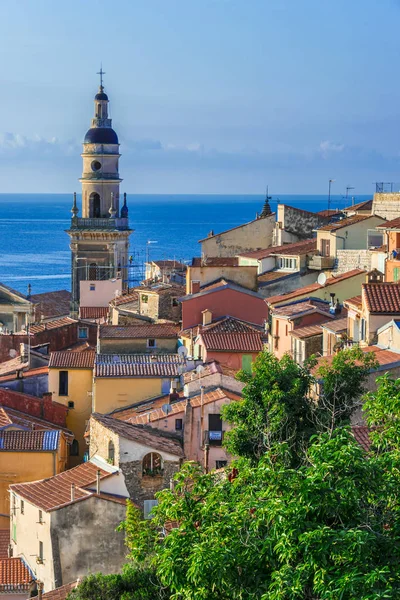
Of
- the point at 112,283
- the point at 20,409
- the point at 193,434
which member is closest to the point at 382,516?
the point at 193,434

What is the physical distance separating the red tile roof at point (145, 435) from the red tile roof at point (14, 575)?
3112 mm

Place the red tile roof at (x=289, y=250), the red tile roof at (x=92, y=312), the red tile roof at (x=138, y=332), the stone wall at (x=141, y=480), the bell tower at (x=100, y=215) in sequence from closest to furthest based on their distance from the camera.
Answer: the stone wall at (x=141, y=480)
the red tile roof at (x=138, y=332)
the red tile roof at (x=289, y=250)
the red tile roof at (x=92, y=312)
the bell tower at (x=100, y=215)

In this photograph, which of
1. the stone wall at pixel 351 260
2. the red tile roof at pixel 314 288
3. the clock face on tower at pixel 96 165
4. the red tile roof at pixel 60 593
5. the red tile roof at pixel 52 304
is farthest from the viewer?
the clock face on tower at pixel 96 165

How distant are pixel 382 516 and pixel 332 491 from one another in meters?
0.71

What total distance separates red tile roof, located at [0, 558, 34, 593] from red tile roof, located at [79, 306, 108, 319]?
29581 millimetres

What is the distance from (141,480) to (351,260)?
18.9 m

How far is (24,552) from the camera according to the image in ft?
91.7

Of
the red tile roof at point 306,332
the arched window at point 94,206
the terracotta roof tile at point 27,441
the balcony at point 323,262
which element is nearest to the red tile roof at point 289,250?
the balcony at point 323,262

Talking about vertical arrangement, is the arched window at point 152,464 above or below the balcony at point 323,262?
below

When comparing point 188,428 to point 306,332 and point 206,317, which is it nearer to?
point 306,332

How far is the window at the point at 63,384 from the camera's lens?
4122 centimetres

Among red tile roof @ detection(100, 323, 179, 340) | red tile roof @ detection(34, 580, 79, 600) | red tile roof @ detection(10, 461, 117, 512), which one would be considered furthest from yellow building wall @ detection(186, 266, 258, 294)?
red tile roof @ detection(34, 580, 79, 600)

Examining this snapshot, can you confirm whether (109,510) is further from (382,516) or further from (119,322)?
(119,322)

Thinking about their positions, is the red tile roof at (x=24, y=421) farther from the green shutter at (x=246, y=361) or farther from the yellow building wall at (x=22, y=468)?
the green shutter at (x=246, y=361)
